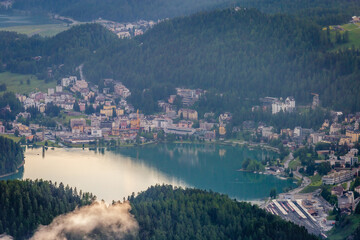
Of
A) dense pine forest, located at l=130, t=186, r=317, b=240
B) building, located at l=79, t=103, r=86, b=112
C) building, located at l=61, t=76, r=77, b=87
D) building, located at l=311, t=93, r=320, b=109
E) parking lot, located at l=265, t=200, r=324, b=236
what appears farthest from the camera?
building, located at l=61, t=76, r=77, b=87

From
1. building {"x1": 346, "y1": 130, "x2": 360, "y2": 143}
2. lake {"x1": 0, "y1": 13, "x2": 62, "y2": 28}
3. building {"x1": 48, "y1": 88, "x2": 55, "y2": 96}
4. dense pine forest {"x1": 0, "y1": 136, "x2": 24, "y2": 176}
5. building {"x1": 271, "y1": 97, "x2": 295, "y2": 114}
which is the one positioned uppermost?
lake {"x1": 0, "y1": 13, "x2": 62, "y2": 28}

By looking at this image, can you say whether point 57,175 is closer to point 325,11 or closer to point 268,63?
point 268,63

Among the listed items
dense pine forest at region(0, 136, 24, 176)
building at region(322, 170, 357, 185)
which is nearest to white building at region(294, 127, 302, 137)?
building at region(322, 170, 357, 185)

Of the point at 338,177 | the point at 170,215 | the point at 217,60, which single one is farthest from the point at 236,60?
the point at 170,215

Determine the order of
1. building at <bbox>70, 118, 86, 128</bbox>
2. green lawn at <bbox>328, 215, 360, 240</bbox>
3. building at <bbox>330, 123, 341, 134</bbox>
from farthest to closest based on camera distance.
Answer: building at <bbox>70, 118, 86, 128</bbox> < building at <bbox>330, 123, 341, 134</bbox> < green lawn at <bbox>328, 215, 360, 240</bbox>

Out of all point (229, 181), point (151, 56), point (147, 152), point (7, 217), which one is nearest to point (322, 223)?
point (229, 181)

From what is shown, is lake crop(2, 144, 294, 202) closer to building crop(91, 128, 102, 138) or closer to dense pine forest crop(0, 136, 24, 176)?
dense pine forest crop(0, 136, 24, 176)

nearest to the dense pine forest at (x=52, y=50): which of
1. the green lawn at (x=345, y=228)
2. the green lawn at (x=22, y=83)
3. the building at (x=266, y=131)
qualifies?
the green lawn at (x=22, y=83)

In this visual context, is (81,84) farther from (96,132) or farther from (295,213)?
(295,213)
